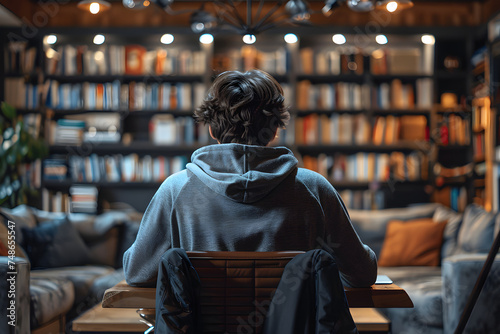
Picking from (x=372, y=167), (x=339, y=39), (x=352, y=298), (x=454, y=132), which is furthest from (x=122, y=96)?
(x=352, y=298)

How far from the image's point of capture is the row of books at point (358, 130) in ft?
16.5

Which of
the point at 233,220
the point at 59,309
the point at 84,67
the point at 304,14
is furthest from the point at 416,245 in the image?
the point at 84,67

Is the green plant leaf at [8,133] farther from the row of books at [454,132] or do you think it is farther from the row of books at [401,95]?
the row of books at [454,132]

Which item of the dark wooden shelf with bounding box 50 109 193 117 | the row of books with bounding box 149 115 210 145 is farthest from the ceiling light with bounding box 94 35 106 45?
the row of books with bounding box 149 115 210 145

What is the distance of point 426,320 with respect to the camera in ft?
8.87

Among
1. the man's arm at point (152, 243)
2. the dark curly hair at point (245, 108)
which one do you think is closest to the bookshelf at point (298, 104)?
the dark curly hair at point (245, 108)

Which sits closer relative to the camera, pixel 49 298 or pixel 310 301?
pixel 310 301

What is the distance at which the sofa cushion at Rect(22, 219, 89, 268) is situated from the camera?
3482 millimetres

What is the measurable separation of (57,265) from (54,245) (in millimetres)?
135

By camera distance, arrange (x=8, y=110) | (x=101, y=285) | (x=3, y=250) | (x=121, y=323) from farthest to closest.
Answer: (x=8, y=110), (x=101, y=285), (x=3, y=250), (x=121, y=323)

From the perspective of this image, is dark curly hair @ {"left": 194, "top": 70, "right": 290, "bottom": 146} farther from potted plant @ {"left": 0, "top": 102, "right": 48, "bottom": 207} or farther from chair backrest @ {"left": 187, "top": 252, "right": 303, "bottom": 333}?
potted plant @ {"left": 0, "top": 102, "right": 48, "bottom": 207}

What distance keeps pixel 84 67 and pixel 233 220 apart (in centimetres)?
426

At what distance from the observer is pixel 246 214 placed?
1304mm

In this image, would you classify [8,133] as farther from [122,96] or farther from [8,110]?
[122,96]
